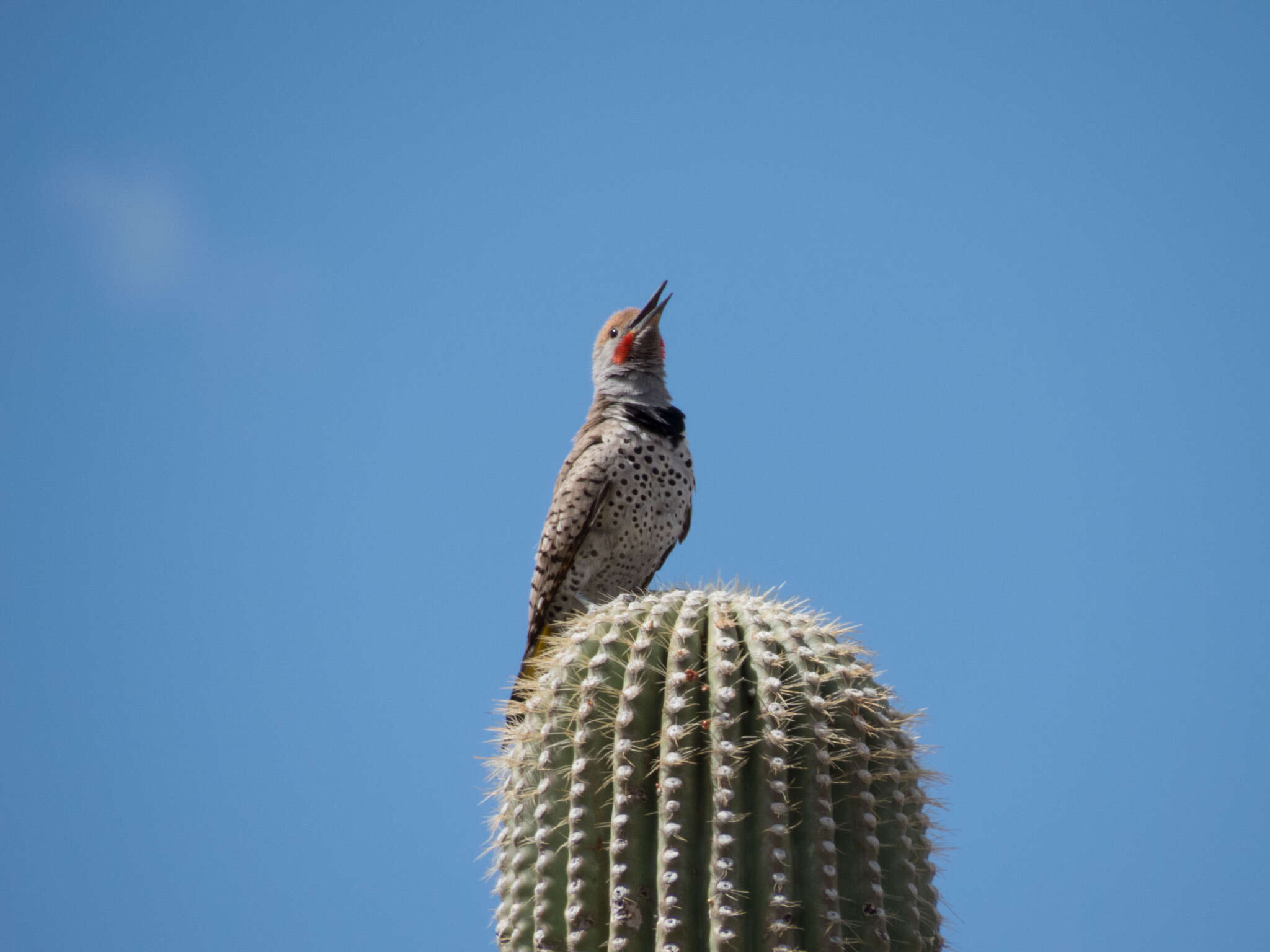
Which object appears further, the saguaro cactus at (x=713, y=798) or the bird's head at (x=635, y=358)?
the bird's head at (x=635, y=358)

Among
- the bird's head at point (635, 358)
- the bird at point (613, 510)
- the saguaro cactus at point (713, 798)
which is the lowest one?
the saguaro cactus at point (713, 798)

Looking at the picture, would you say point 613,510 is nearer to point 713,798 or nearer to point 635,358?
point 635,358

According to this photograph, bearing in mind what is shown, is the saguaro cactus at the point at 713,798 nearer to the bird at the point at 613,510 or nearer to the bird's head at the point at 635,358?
the bird at the point at 613,510

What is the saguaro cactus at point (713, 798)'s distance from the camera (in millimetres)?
3016

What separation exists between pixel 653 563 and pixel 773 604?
251 centimetres

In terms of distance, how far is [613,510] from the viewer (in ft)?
18.9

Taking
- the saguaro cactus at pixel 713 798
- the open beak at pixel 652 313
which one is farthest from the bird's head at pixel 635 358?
the saguaro cactus at pixel 713 798

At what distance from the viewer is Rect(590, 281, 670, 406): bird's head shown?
20.9ft

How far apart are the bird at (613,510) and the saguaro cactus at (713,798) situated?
210 cm

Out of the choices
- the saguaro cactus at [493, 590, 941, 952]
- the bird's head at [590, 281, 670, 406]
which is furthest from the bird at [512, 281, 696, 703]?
the saguaro cactus at [493, 590, 941, 952]

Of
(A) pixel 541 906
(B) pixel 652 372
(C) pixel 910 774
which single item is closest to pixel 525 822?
(A) pixel 541 906

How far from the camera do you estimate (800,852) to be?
3.06 meters

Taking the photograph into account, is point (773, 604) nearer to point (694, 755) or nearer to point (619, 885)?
point (694, 755)

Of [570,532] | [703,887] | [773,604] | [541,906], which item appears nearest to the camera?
[703,887]
